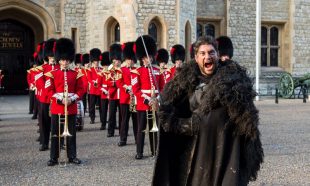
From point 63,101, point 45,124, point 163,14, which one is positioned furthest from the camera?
point 163,14

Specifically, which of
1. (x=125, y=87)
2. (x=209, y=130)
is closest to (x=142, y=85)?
(x=125, y=87)

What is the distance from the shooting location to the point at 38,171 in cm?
587

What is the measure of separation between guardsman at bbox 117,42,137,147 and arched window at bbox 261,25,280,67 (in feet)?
43.3

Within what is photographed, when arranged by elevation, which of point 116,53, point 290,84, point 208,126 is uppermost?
point 116,53

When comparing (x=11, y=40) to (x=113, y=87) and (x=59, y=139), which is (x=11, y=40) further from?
(x=59, y=139)

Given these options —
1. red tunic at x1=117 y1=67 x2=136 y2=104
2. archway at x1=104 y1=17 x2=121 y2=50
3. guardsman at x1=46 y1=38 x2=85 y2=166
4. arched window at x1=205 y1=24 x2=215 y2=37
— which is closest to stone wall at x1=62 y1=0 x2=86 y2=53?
archway at x1=104 y1=17 x2=121 y2=50

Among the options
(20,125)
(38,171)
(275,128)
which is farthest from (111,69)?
(38,171)

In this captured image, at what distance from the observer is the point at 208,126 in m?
2.91

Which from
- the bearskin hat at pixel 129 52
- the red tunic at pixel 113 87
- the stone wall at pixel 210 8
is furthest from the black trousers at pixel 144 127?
the stone wall at pixel 210 8

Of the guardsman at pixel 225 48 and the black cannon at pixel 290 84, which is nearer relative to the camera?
the guardsman at pixel 225 48

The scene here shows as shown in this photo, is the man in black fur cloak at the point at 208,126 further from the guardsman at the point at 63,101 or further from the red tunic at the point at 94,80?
the red tunic at the point at 94,80

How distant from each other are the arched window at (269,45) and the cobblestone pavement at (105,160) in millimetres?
10445

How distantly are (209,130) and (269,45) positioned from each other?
18.5 m

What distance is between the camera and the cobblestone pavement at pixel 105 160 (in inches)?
212
